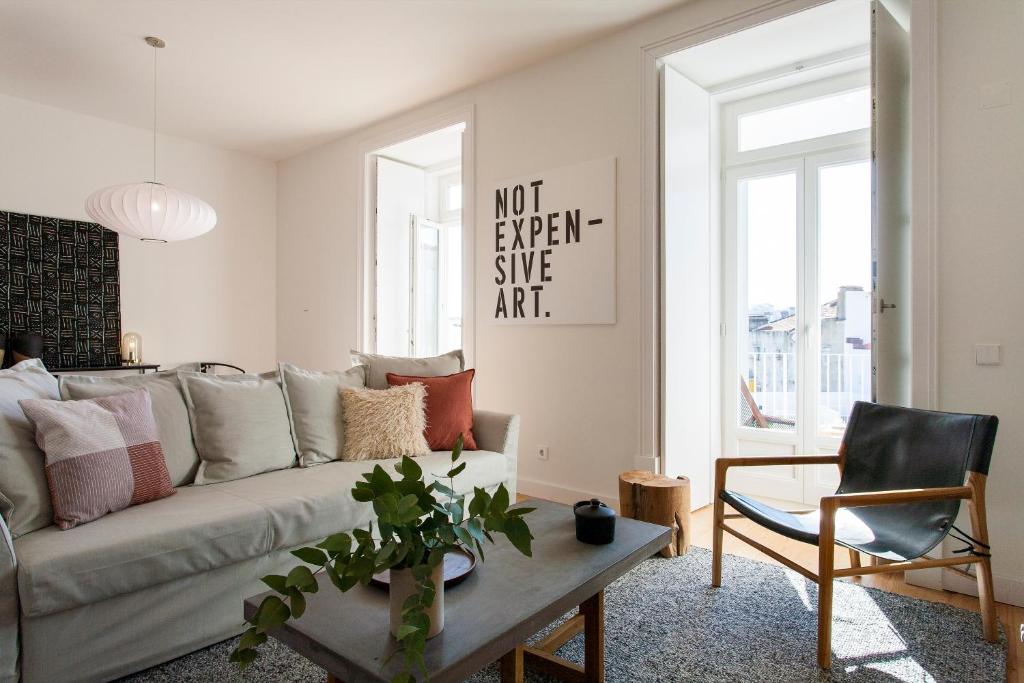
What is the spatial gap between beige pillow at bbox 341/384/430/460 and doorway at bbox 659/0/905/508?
1408mm

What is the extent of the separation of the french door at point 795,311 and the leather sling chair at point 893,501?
1.09 meters

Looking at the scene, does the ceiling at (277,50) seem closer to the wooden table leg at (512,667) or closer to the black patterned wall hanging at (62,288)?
the black patterned wall hanging at (62,288)

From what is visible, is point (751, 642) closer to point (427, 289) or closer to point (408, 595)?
point (408, 595)

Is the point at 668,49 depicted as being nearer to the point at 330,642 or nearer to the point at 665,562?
the point at 665,562

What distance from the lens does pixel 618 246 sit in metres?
3.49

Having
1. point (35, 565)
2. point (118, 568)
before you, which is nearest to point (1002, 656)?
point (118, 568)

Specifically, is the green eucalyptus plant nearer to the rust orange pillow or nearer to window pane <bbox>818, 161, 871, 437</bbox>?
the rust orange pillow

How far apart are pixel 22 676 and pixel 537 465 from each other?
8.93 feet

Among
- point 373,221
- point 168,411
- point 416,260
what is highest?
point 373,221

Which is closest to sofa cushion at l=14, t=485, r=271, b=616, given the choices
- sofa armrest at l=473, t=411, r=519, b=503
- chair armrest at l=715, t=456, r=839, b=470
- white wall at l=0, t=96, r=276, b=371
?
sofa armrest at l=473, t=411, r=519, b=503

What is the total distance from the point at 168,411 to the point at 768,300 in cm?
334

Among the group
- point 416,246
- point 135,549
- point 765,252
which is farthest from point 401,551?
point 416,246

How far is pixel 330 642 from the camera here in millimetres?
1238

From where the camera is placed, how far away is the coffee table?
3.96 ft
